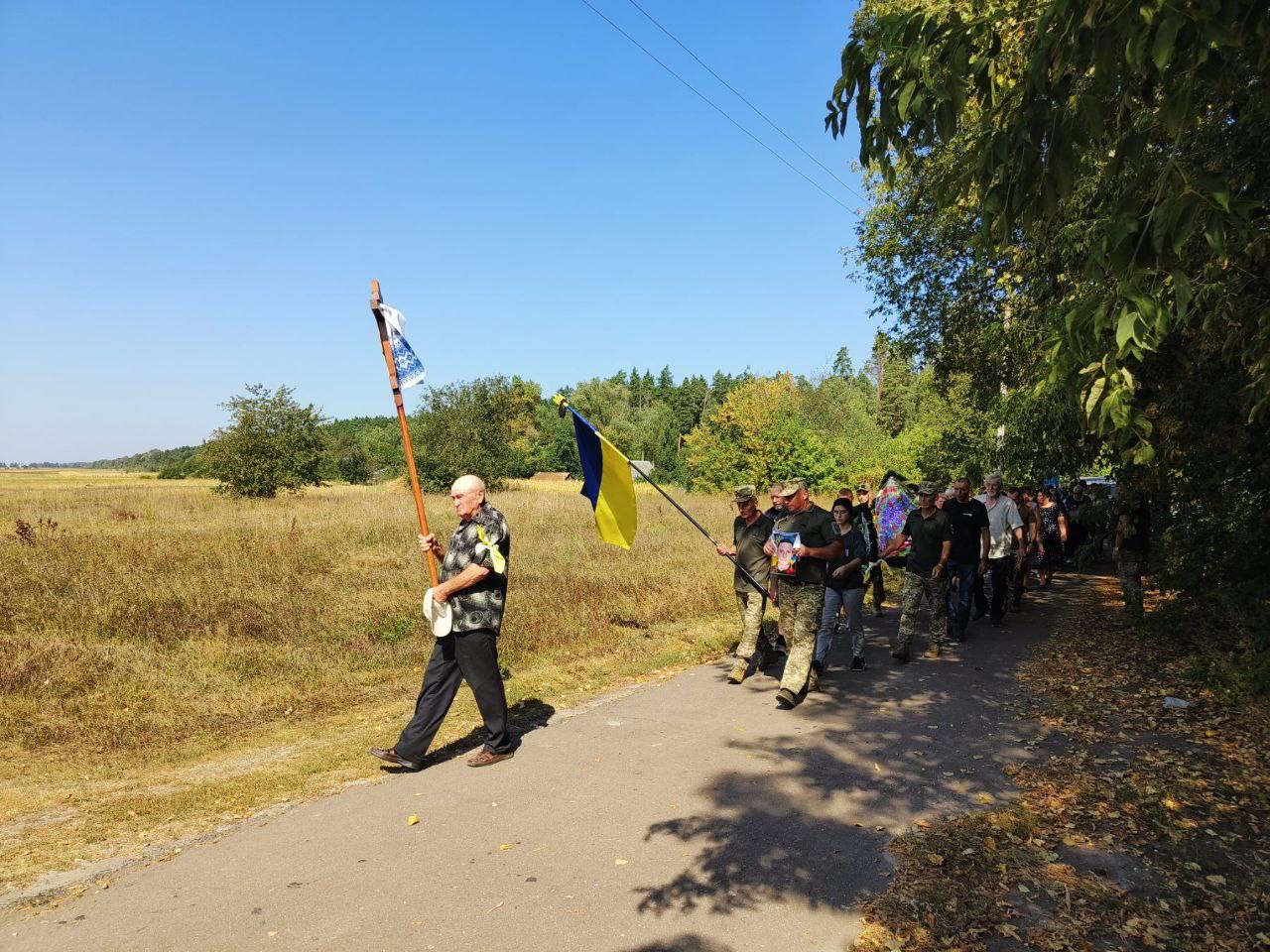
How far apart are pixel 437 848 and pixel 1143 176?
4.82 m

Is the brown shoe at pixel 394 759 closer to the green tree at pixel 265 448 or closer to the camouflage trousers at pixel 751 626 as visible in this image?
the camouflage trousers at pixel 751 626

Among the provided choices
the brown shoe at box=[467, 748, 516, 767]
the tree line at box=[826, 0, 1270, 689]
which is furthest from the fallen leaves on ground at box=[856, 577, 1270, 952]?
the brown shoe at box=[467, 748, 516, 767]

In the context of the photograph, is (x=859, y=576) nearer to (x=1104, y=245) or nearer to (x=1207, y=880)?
(x=1207, y=880)

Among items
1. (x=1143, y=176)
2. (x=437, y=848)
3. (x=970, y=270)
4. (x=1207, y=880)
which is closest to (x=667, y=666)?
(x=437, y=848)

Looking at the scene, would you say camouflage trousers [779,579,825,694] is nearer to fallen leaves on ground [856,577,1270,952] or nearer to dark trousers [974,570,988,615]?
fallen leaves on ground [856,577,1270,952]

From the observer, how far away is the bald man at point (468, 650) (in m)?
5.70

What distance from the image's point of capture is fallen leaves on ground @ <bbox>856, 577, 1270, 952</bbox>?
3.59m

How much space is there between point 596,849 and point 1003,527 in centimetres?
870

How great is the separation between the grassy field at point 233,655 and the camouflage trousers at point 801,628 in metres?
1.94

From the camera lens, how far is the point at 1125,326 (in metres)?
2.59

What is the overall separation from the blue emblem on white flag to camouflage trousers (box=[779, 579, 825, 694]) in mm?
4030

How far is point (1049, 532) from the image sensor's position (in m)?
15.4

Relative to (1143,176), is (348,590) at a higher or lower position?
lower

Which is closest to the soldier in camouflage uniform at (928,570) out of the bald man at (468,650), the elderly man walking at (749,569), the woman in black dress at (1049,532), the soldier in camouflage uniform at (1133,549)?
the elderly man walking at (749,569)
